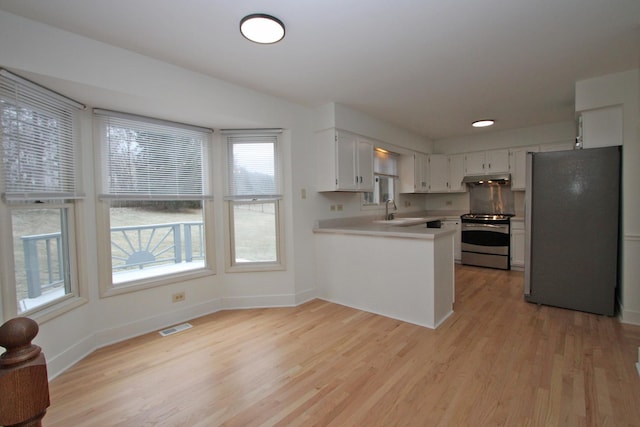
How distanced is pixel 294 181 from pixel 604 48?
117 inches

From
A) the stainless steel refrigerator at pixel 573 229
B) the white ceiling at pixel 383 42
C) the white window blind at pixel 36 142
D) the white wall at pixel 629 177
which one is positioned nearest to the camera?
the white ceiling at pixel 383 42

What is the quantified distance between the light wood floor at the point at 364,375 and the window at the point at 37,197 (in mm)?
659

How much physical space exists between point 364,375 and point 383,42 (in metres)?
2.45

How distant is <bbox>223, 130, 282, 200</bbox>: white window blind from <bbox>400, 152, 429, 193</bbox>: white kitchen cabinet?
9.21 feet

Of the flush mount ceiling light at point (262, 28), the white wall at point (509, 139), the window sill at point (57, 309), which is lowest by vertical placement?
the window sill at point (57, 309)

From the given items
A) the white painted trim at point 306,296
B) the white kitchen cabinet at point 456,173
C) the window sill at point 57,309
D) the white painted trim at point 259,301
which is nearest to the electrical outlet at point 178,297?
the white painted trim at point 259,301

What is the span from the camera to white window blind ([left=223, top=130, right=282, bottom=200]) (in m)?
3.44

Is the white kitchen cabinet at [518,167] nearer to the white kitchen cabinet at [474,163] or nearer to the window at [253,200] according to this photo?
the white kitchen cabinet at [474,163]

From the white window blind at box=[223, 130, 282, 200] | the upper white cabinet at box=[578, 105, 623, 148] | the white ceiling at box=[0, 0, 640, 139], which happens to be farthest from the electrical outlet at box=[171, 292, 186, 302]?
the upper white cabinet at box=[578, 105, 623, 148]

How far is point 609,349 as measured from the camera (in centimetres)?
240

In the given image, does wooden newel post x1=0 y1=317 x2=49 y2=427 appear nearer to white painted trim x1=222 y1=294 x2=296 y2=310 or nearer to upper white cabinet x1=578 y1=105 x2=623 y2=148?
white painted trim x1=222 y1=294 x2=296 y2=310

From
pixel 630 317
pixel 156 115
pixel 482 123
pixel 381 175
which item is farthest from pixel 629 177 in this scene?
pixel 156 115

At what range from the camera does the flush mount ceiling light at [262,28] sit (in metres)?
1.90

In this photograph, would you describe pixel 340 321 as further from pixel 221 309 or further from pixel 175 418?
pixel 175 418
